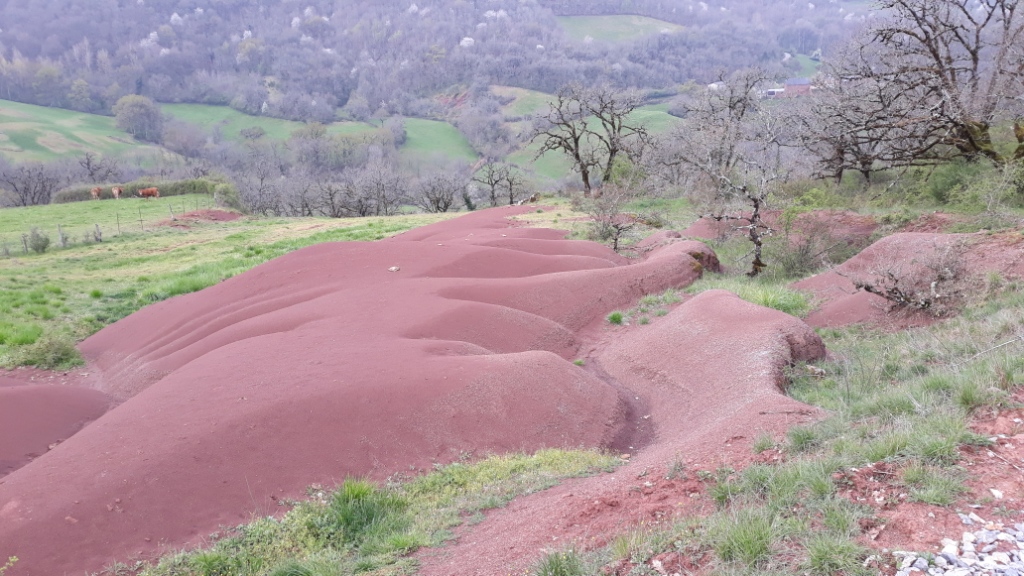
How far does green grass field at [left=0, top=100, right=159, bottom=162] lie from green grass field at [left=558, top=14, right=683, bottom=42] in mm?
101852

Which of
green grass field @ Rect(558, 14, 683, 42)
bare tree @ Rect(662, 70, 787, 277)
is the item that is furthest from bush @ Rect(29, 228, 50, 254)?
green grass field @ Rect(558, 14, 683, 42)

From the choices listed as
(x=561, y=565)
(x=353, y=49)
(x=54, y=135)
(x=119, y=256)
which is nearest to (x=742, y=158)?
(x=561, y=565)

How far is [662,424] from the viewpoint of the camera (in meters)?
8.52

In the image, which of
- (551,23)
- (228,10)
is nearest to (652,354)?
(551,23)

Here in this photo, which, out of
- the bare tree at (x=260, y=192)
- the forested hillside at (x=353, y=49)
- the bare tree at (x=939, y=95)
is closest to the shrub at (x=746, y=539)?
the bare tree at (x=939, y=95)

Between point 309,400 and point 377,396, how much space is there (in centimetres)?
88

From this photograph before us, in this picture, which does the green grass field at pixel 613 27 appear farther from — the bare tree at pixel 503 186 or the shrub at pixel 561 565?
the shrub at pixel 561 565

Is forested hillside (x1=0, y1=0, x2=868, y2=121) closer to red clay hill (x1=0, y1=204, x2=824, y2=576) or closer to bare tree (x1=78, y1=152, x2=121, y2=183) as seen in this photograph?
bare tree (x1=78, y1=152, x2=121, y2=183)

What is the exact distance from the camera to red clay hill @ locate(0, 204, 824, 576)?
618 cm

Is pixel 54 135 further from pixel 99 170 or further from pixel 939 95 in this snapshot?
pixel 939 95

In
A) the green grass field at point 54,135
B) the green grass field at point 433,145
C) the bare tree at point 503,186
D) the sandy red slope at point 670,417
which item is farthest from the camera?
the green grass field at point 433,145

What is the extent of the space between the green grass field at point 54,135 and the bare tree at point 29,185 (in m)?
14.5

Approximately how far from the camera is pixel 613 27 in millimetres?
157250

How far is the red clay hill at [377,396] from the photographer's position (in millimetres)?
6180
